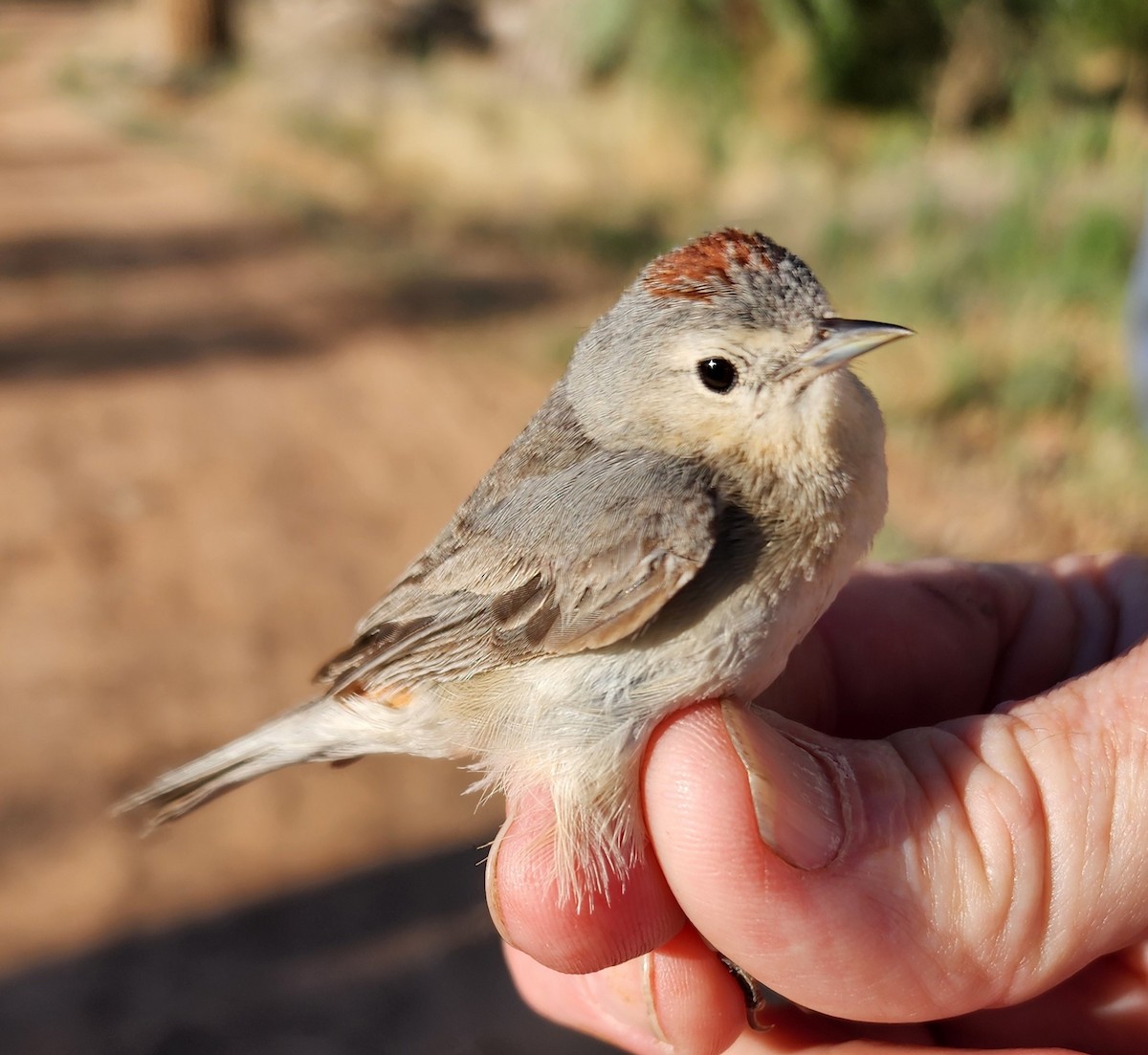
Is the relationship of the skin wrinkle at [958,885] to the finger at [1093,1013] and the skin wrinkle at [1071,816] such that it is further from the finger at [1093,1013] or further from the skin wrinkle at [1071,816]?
the finger at [1093,1013]

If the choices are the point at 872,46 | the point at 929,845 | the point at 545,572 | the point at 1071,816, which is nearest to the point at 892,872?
the point at 929,845

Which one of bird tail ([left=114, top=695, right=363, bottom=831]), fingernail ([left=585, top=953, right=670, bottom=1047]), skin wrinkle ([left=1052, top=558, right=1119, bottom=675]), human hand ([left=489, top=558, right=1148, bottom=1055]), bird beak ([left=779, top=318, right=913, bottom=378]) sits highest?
bird beak ([left=779, top=318, right=913, bottom=378])

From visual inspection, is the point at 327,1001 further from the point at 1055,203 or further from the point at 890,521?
the point at 1055,203

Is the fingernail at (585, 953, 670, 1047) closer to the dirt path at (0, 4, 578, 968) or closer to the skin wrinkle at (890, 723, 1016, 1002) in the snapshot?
the skin wrinkle at (890, 723, 1016, 1002)

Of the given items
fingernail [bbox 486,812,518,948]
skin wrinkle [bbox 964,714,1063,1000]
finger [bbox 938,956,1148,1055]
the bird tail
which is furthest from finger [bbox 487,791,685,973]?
finger [bbox 938,956,1148,1055]

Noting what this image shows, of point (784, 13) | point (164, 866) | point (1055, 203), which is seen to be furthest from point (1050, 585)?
point (784, 13)

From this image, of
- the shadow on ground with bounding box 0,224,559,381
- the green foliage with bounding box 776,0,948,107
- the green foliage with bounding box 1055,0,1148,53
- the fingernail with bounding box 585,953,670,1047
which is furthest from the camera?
the green foliage with bounding box 776,0,948,107

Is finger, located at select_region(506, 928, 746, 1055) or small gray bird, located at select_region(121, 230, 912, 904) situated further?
finger, located at select_region(506, 928, 746, 1055)
